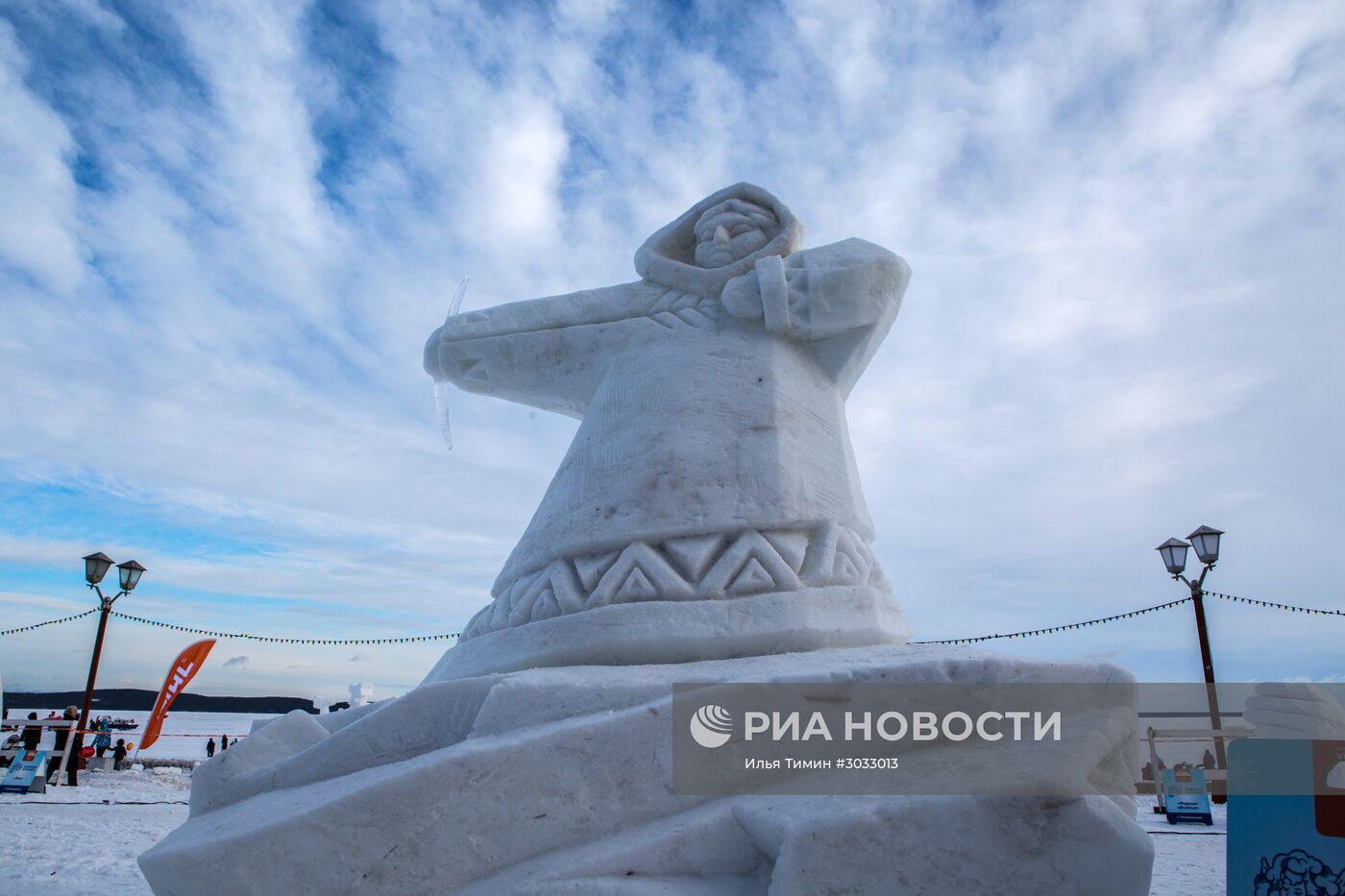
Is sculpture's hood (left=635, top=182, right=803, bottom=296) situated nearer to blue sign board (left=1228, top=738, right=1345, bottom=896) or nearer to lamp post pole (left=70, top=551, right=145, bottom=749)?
blue sign board (left=1228, top=738, right=1345, bottom=896)

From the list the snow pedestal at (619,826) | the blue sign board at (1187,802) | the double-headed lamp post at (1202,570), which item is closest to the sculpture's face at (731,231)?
the snow pedestal at (619,826)

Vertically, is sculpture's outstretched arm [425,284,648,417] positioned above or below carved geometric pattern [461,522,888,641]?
above

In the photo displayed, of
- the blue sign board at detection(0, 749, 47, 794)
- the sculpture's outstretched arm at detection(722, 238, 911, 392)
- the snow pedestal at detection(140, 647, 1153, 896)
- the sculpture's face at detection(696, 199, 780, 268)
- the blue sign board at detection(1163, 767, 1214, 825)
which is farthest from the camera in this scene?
the blue sign board at detection(0, 749, 47, 794)

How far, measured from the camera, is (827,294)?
115 inches

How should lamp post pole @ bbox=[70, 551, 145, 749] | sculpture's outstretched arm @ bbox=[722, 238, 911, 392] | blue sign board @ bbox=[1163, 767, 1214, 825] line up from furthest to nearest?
1. lamp post pole @ bbox=[70, 551, 145, 749]
2. blue sign board @ bbox=[1163, 767, 1214, 825]
3. sculpture's outstretched arm @ bbox=[722, 238, 911, 392]

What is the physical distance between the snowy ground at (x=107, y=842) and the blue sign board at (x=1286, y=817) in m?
1.57

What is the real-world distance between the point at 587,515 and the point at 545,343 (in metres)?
→ 1.00

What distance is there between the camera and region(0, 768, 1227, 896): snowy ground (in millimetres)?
3180

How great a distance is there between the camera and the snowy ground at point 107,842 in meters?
3.18

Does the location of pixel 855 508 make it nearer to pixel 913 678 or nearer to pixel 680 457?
pixel 680 457

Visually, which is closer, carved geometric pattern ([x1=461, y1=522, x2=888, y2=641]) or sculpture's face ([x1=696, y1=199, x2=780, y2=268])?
carved geometric pattern ([x1=461, y1=522, x2=888, y2=641])

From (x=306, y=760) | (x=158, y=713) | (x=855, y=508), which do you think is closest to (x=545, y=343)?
(x=855, y=508)

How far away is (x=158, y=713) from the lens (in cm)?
1288

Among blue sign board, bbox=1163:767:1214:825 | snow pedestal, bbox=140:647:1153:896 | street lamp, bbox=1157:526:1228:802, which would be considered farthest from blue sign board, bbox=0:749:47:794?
street lamp, bbox=1157:526:1228:802
